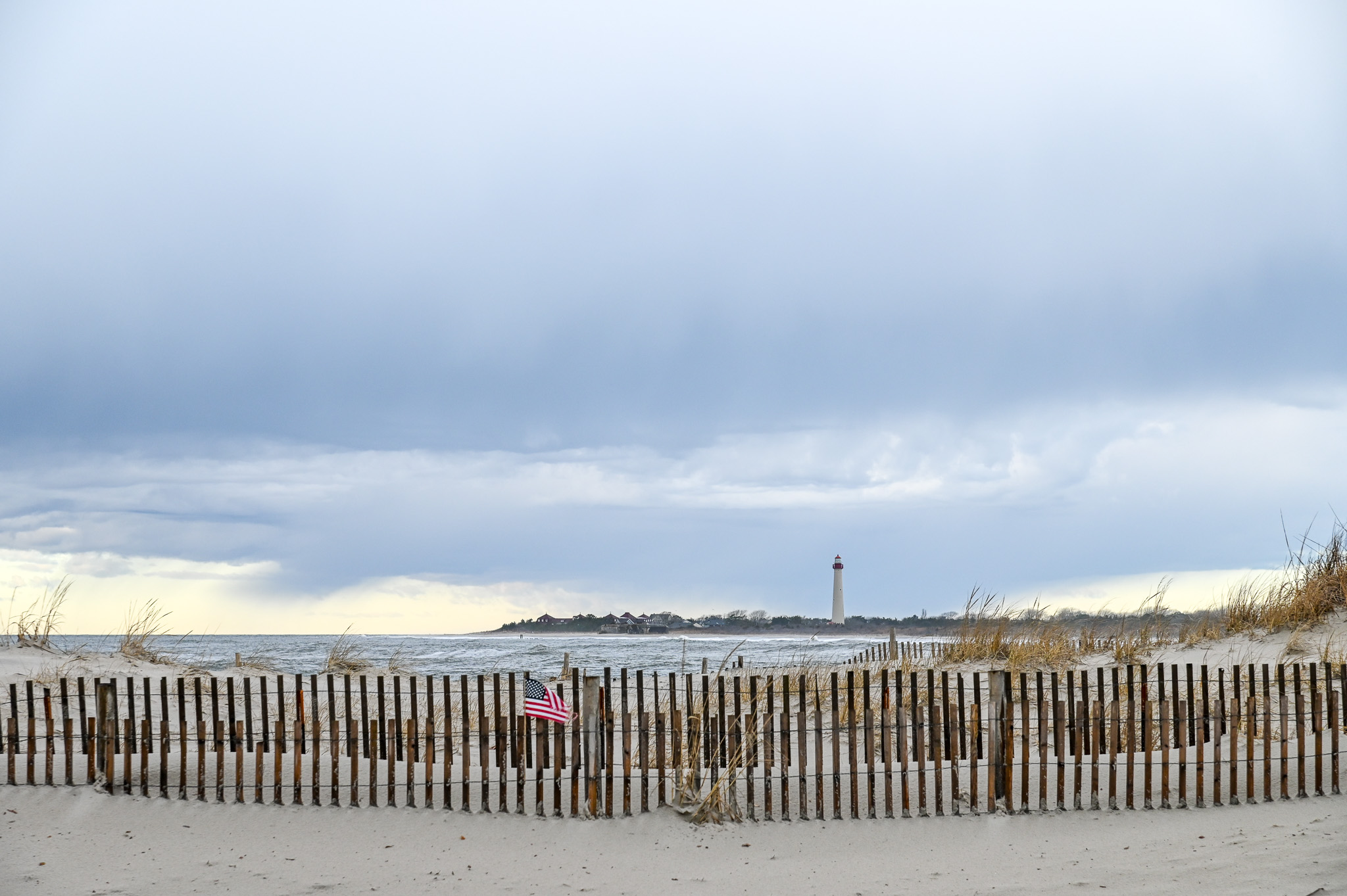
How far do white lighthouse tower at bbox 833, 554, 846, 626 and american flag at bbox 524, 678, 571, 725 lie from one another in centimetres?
6218

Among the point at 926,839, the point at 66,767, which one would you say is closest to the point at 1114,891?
the point at 926,839

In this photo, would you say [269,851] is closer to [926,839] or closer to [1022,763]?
[926,839]

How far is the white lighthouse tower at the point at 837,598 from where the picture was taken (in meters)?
68.6

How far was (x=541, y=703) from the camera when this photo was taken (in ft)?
25.0

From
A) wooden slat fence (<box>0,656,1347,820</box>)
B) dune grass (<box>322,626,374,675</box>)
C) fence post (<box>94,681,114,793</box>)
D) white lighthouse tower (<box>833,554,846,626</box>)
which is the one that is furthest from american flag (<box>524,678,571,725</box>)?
white lighthouse tower (<box>833,554,846,626</box>)

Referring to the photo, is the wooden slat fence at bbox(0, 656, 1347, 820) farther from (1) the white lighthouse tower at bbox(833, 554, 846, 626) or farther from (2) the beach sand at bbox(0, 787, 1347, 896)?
(1) the white lighthouse tower at bbox(833, 554, 846, 626)

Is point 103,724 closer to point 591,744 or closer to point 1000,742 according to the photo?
point 591,744

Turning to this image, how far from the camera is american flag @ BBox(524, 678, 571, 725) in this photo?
757 centimetres

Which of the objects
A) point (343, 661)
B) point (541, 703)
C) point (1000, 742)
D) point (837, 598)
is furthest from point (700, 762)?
point (837, 598)

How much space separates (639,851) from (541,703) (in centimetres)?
135

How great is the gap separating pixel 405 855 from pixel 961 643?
1284 cm

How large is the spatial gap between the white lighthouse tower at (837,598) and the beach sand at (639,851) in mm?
61224

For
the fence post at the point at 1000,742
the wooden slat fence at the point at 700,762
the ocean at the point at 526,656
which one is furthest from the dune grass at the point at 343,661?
the fence post at the point at 1000,742

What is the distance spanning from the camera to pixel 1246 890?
6.16 m
